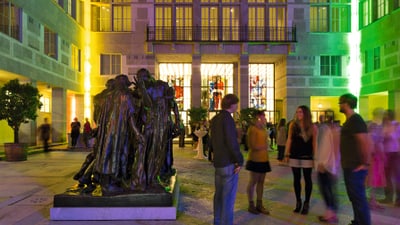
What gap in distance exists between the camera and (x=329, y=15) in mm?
28594

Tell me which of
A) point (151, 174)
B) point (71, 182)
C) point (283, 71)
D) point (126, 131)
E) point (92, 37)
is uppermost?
point (92, 37)

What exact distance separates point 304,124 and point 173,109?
2.30 m

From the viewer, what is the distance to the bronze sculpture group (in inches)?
234

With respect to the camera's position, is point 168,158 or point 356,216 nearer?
point 356,216

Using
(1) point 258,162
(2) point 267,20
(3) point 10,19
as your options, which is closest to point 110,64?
(3) point 10,19

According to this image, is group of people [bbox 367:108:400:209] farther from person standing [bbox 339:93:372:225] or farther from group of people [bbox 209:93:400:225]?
person standing [bbox 339:93:372:225]

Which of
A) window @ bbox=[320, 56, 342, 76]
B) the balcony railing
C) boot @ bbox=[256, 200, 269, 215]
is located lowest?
boot @ bbox=[256, 200, 269, 215]

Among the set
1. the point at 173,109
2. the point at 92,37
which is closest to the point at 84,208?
the point at 173,109

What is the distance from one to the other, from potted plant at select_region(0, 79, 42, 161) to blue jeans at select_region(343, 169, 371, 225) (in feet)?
42.7

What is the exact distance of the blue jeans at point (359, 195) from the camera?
4.98 meters

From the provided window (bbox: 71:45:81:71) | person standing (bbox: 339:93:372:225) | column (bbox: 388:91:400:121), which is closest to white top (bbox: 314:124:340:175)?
person standing (bbox: 339:93:372:225)

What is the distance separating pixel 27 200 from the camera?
736cm

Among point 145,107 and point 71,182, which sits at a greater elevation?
point 145,107

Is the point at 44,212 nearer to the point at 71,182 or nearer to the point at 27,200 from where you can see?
the point at 27,200
